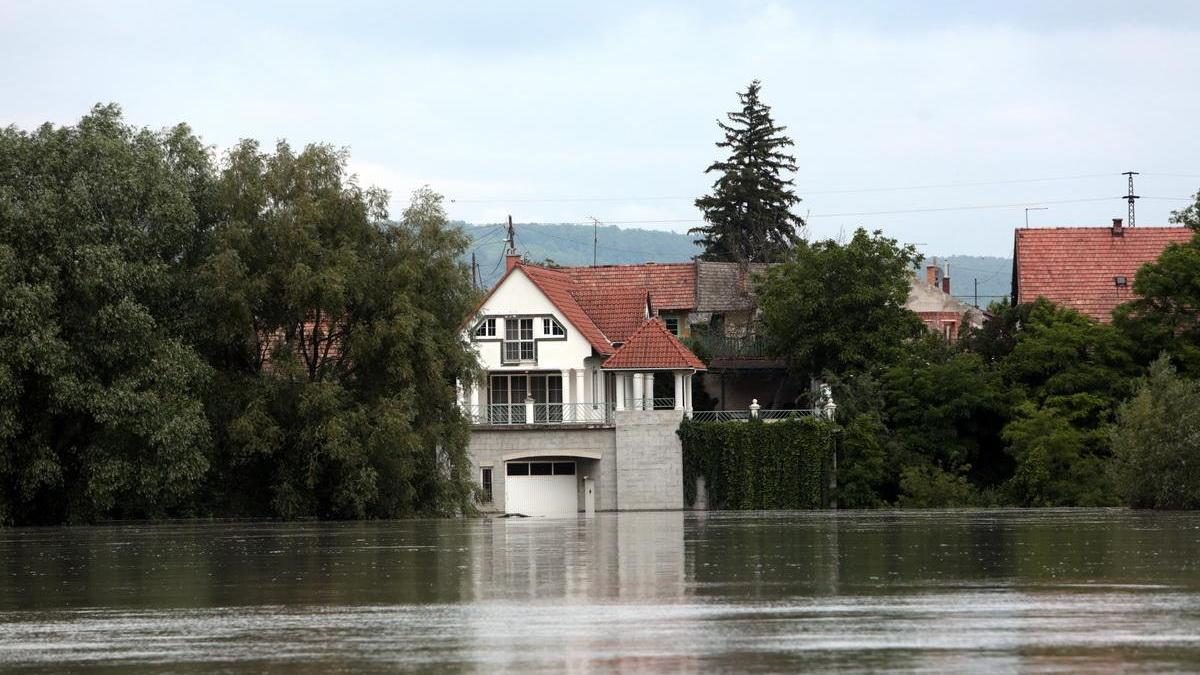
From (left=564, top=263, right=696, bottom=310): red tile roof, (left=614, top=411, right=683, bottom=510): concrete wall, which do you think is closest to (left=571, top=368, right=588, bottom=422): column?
(left=614, top=411, right=683, bottom=510): concrete wall

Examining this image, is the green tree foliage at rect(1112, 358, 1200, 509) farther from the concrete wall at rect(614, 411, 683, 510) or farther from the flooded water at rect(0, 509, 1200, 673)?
the concrete wall at rect(614, 411, 683, 510)

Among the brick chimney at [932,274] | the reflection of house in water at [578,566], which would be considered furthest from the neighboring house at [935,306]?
the reflection of house in water at [578,566]

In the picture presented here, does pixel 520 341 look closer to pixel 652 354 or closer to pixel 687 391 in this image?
pixel 652 354

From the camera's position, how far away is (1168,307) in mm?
66688

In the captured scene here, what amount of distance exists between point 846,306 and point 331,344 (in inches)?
Result: 1035

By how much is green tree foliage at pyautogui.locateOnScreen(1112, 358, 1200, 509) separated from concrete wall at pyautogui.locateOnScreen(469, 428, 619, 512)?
26.2 m

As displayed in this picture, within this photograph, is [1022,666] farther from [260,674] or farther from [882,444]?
[882,444]

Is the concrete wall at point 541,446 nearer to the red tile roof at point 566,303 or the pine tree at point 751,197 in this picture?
the red tile roof at point 566,303

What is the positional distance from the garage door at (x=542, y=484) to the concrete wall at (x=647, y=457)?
3.00 metres

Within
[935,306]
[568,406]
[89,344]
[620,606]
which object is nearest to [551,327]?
[568,406]

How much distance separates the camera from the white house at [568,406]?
73.8 m

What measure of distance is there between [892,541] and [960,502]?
115ft

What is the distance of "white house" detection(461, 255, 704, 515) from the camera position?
73812 mm

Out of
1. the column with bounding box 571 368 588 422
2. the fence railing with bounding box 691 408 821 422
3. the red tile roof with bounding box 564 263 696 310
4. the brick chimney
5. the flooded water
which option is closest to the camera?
the flooded water
